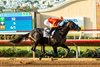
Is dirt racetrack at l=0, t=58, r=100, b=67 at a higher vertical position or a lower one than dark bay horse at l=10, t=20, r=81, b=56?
lower

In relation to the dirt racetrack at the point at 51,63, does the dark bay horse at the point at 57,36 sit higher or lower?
higher

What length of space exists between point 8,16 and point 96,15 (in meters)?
7.29

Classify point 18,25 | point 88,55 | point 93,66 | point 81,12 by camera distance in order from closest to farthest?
point 93,66, point 88,55, point 18,25, point 81,12

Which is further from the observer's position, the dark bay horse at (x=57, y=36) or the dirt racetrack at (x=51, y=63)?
the dark bay horse at (x=57, y=36)

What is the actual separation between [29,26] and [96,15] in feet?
20.7

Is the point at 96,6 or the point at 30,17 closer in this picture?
the point at 30,17

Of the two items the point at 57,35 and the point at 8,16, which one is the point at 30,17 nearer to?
the point at 8,16

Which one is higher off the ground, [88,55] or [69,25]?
[69,25]

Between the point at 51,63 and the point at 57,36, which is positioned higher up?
the point at 57,36

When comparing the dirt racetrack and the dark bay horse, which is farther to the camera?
the dark bay horse

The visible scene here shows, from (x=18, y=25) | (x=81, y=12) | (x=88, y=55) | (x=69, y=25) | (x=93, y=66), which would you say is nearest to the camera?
(x=93, y=66)

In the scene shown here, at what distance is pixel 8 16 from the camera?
1022 inches

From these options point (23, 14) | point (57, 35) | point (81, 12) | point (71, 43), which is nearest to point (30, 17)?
point (23, 14)

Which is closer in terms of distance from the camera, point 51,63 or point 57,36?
point 51,63
